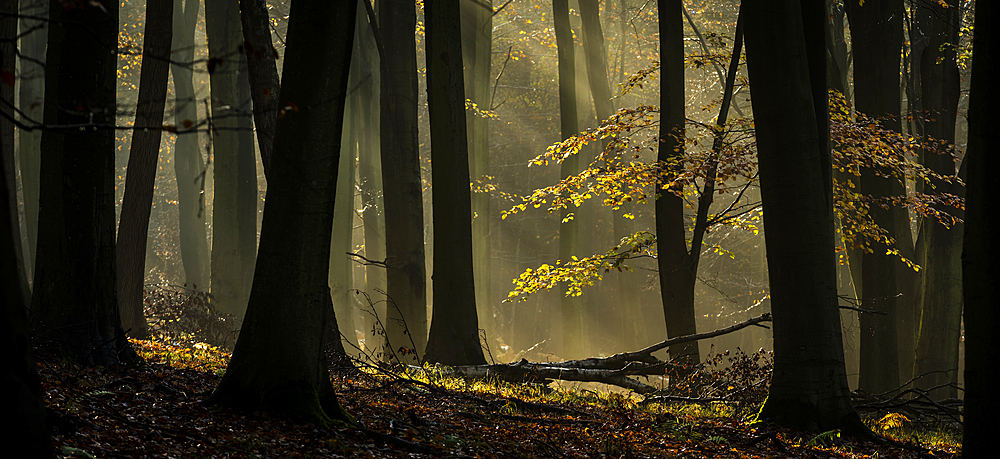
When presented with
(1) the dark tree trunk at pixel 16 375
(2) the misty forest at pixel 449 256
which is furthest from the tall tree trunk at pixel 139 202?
(1) the dark tree trunk at pixel 16 375

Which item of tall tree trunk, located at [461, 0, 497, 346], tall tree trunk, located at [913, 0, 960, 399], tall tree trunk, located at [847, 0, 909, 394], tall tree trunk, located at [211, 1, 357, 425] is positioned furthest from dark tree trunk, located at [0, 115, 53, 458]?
tall tree trunk, located at [461, 0, 497, 346]

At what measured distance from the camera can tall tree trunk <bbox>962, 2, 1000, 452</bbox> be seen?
3.74m

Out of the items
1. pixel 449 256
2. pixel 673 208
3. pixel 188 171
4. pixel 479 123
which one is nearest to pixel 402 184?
pixel 449 256

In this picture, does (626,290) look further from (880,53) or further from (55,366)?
(55,366)

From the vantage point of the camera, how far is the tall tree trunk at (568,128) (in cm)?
1762


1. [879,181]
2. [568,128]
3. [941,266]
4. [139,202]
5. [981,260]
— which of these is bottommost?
[981,260]

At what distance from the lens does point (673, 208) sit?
10602mm

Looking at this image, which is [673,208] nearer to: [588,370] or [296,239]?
[588,370]

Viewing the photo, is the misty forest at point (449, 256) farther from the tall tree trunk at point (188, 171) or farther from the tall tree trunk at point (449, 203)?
the tall tree trunk at point (188, 171)

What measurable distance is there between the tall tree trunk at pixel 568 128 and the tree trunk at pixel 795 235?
10.3 m

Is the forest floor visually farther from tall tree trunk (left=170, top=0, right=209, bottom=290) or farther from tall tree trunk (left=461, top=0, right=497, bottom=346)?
tall tree trunk (left=170, top=0, right=209, bottom=290)

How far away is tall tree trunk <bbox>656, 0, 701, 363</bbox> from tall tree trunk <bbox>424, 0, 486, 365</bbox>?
2.97 meters

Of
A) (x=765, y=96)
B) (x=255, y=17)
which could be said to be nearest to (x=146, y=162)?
(x=255, y=17)

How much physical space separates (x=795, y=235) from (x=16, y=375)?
21.0 ft
